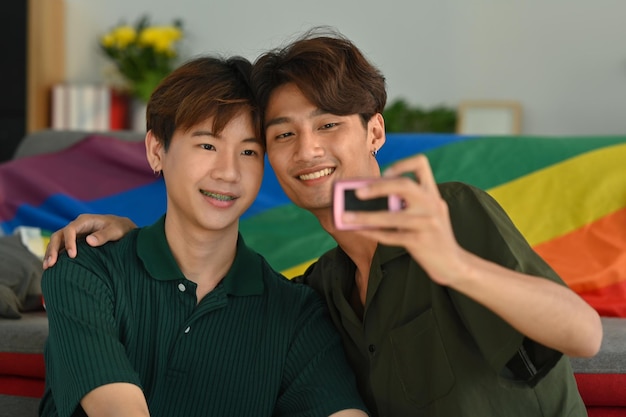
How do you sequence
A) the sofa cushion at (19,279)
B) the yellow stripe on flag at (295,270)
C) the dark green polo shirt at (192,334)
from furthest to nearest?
the yellow stripe on flag at (295,270) → the sofa cushion at (19,279) → the dark green polo shirt at (192,334)

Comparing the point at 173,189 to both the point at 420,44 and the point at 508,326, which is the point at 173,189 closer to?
the point at 508,326

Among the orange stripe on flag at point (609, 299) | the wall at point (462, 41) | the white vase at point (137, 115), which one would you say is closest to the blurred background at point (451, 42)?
the wall at point (462, 41)

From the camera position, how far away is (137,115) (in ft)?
18.0

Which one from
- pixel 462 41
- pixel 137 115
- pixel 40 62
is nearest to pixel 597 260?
pixel 462 41

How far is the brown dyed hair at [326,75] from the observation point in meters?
1.62

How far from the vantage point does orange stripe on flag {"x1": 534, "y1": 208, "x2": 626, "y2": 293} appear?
2.35 m

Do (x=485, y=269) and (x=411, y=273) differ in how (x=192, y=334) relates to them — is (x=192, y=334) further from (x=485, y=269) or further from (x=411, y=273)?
(x=485, y=269)

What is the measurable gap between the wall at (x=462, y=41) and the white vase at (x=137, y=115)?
0.40m

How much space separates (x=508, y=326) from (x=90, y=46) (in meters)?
4.89

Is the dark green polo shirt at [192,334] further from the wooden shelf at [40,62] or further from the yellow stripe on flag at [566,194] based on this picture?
the wooden shelf at [40,62]

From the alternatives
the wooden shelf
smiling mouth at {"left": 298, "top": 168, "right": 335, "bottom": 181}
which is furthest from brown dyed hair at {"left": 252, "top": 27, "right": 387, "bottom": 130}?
the wooden shelf

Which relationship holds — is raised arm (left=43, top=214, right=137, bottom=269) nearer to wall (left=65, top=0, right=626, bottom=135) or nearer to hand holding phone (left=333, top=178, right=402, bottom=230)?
hand holding phone (left=333, top=178, right=402, bottom=230)

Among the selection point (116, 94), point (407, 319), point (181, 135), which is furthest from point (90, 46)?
point (407, 319)

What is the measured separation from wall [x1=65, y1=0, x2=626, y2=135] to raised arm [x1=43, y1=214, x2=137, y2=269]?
2.91 metres
